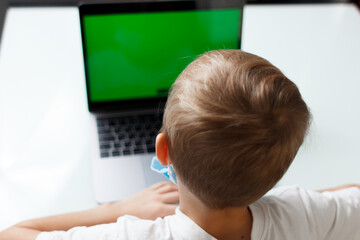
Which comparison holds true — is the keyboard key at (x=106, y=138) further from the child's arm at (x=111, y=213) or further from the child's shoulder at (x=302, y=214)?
the child's shoulder at (x=302, y=214)

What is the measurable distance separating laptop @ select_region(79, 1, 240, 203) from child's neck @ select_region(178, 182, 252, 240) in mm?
250

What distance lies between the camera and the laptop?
87cm

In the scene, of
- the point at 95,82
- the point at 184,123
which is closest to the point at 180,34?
the point at 95,82

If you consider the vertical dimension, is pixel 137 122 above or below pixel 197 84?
below

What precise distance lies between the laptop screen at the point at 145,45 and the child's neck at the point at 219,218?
1.40 ft

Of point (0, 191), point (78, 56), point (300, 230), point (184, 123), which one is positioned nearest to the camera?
point (184, 123)

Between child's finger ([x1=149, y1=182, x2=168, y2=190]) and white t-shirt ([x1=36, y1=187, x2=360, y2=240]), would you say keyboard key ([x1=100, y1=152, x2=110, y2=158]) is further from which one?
white t-shirt ([x1=36, y1=187, x2=360, y2=240])

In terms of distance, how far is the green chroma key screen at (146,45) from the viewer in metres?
0.90

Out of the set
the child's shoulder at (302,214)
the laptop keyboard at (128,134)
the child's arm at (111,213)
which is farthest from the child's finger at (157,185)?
the child's shoulder at (302,214)

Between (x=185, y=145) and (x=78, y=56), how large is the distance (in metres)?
0.76

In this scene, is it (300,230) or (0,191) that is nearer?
(300,230)

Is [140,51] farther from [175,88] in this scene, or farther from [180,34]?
[175,88]

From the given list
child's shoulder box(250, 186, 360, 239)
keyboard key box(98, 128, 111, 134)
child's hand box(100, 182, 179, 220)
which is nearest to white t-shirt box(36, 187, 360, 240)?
child's shoulder box(250, 186, 360, 239)

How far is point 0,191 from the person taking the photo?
821 millimetres
